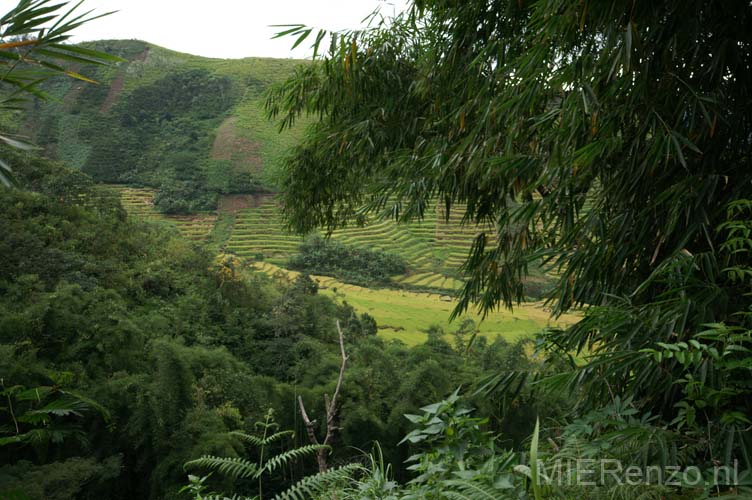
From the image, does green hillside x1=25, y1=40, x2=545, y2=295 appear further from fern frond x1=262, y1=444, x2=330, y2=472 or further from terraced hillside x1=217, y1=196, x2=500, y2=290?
fern frond x1=262, y1=444, x2=330, y2=472

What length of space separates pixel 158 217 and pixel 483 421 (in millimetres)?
16957

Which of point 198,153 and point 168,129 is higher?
point 168,129

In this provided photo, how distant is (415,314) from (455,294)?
234 inches

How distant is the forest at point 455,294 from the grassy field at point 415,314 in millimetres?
403

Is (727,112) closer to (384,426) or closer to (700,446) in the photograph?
(700,446)

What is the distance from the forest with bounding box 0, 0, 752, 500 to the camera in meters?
1.22

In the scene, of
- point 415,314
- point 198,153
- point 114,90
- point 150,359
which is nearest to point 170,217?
point 198,153

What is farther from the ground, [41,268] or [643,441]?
[643,441]

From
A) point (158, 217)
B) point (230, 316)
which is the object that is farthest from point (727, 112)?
point (158, 217)

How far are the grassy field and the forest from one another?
403 mm

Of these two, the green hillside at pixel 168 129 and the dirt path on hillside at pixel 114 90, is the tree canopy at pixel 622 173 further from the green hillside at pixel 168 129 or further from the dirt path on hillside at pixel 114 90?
the dirt path on hillside at pixel 114 90

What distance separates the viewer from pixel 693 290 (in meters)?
1.52

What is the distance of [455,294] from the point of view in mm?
5273

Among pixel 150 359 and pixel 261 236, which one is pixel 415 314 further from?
pixel 261 236
